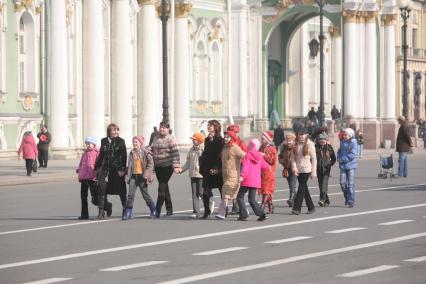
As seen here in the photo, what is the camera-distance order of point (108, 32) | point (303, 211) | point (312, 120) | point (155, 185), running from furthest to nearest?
point (312, 120)
point (108, 32)
point (155, 185)
point (303, 211)

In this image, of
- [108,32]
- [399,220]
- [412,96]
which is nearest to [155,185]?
[399,220]

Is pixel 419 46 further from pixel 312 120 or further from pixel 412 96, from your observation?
pixel 312 120

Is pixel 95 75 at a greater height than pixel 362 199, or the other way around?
pixel 95 75

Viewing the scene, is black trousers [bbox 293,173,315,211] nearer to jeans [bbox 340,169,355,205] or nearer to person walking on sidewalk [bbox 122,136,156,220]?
jeans [bbox 340,169,355,205]

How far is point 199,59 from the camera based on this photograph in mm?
70125

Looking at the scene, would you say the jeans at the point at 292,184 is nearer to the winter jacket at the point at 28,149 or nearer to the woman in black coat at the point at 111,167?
A: the woman in black coat at the point at 111,167

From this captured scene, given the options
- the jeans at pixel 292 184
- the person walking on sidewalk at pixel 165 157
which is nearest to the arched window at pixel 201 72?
the jeans at pixel 292 184

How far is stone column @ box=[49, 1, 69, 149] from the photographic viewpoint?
168 ft

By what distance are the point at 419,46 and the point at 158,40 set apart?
2707 inches

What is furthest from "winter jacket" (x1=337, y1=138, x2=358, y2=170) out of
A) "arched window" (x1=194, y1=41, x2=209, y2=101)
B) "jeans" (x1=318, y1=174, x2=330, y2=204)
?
"arched window" (x1=194, y1=41, x2=209, y2=101)

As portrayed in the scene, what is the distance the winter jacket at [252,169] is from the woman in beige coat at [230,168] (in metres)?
0.11

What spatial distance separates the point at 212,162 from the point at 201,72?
44.3 meters

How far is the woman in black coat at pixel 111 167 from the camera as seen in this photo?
25.8 m

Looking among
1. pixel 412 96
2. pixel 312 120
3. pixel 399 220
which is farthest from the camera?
pixel 412 96
